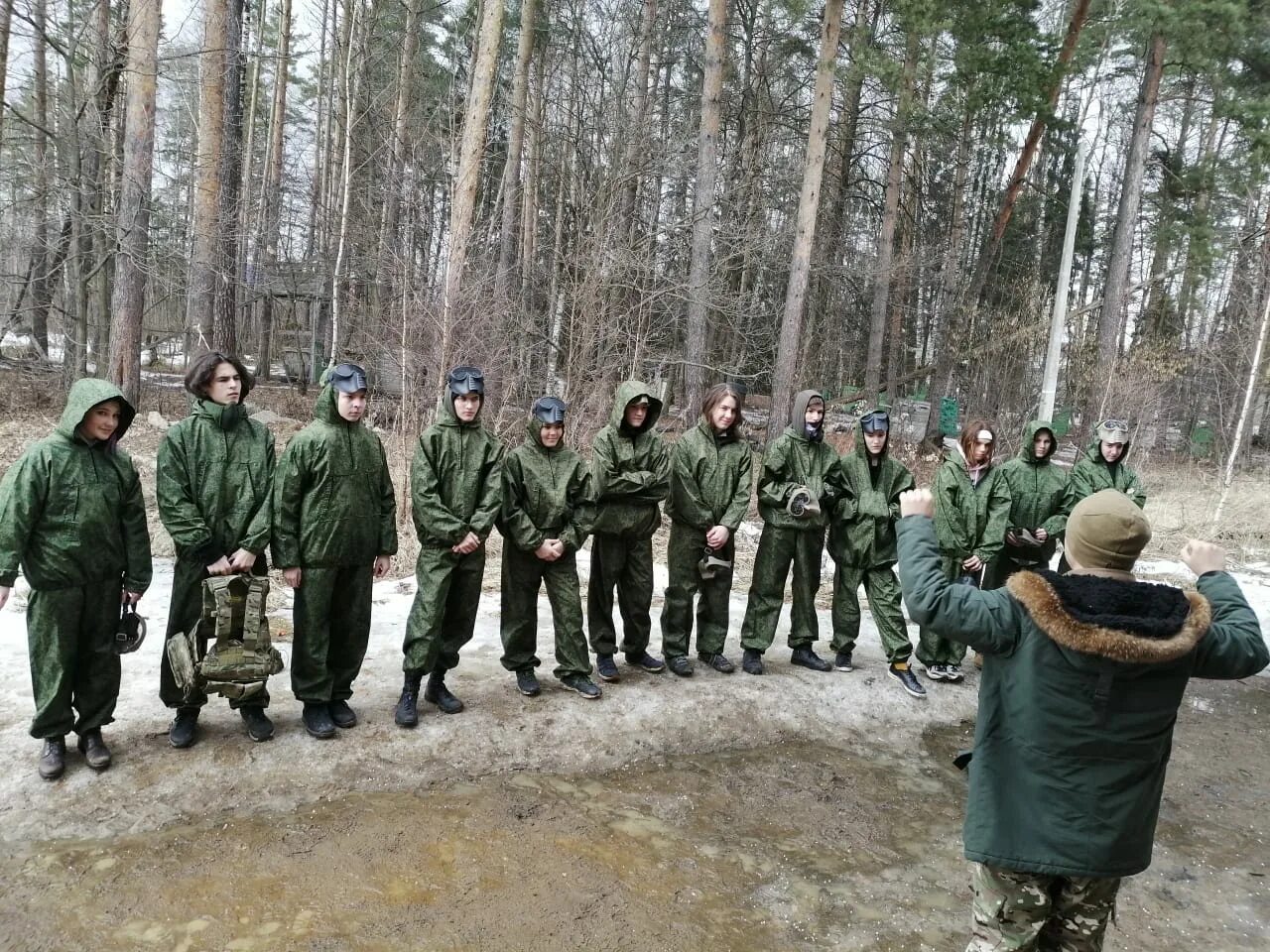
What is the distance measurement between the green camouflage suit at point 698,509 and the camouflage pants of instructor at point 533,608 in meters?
0.80

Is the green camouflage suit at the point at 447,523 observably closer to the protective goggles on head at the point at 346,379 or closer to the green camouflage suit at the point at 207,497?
the protective goggles on head at the point at 346,379

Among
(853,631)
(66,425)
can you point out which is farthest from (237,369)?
(853,631)

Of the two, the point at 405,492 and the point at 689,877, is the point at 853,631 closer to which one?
the point at 689,877

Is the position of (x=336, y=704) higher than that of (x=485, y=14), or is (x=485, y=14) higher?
(x=485, y=14)

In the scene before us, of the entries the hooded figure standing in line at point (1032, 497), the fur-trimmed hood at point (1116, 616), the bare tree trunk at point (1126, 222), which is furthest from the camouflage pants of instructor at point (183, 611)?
the bare tree trunk at point (1126, 222)

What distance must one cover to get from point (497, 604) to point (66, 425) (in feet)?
12.2

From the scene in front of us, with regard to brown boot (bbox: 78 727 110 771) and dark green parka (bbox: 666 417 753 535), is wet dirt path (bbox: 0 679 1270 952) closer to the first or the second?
brown boot (bbox: 78 727 110 771)

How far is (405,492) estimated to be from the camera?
8.56 metres

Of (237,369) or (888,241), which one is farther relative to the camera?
(888,241)

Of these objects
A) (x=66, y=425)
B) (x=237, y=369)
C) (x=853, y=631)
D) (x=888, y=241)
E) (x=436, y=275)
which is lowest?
(x=853, y=631)

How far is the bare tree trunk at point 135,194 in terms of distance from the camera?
29.8 feet

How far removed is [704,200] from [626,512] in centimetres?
909

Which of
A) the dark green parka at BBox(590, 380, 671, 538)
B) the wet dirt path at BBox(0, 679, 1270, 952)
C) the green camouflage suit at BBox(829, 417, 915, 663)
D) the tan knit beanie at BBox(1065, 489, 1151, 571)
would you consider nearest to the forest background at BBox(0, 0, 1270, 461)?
the dark green parka at BBox(590, 380, 671, 538)

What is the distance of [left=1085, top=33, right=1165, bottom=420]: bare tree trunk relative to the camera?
15250mm
